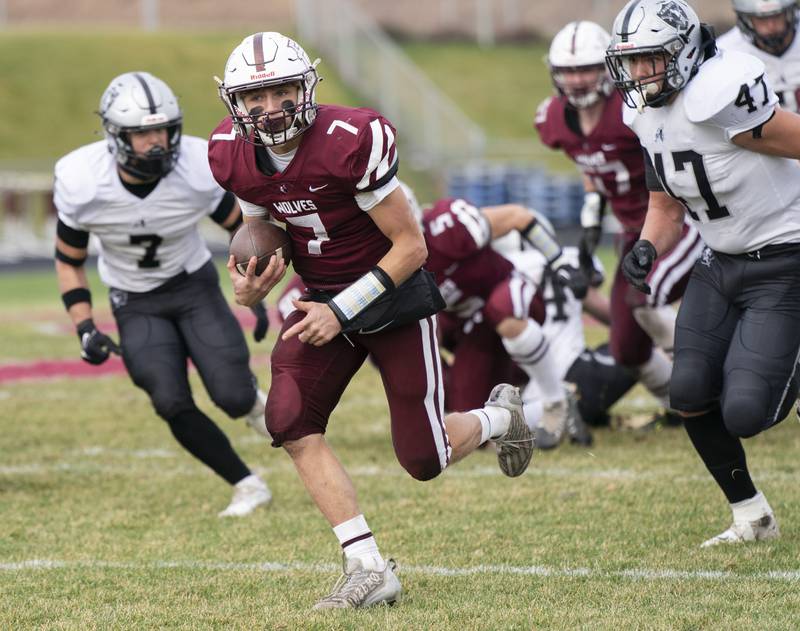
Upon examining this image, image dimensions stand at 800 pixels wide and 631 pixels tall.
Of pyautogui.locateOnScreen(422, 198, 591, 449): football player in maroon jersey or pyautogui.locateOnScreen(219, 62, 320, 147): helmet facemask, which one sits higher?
pyautogui.locateOnScreen(219, 62, 320, 147): helmet facemask

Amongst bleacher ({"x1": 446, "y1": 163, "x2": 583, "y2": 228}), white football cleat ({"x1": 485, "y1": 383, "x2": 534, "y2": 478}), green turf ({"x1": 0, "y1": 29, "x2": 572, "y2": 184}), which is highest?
white football cleat ({"x1": 485, "y1": 383, "x2": 534, "y2": 478})

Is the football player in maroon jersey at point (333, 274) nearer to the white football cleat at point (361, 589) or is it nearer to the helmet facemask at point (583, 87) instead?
the white football cleat at point (361, 589)

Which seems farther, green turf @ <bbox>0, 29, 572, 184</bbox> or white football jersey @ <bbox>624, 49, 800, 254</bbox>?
green turf @ <bbox>0, 29, 572, 184</bbox>

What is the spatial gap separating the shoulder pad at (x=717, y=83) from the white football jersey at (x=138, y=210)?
215 cm

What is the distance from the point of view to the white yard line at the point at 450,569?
4.00 meters

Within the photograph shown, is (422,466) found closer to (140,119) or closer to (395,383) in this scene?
(395,383)

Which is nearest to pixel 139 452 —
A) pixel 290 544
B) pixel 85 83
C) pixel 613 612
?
pixel 290 544

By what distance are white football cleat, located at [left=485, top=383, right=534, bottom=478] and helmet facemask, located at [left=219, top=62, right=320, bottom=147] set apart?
1.22 m

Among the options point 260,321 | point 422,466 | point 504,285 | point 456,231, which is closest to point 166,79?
point 504,285

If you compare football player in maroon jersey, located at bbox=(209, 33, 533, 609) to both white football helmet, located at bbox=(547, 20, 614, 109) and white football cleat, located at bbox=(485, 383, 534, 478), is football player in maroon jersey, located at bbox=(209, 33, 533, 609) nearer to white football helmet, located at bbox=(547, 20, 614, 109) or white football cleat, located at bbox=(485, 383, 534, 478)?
white football cleat, located at bbox=(485, 383, 534, 478)

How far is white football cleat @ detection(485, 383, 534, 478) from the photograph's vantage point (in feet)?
14.7

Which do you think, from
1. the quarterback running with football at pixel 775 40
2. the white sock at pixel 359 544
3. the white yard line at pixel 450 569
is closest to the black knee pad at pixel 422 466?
the white sock at pixel 359 544

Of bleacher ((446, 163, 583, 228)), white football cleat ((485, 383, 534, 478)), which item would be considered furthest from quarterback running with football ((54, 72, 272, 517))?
bleacher ((446, 163, 583, 228))

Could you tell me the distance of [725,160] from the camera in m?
4.17
